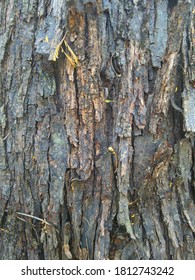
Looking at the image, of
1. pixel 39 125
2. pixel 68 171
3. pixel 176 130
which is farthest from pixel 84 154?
pixel 176 130

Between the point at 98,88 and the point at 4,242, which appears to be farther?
the point at 4,242

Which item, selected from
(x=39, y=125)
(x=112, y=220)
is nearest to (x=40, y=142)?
(x=39, y=125)

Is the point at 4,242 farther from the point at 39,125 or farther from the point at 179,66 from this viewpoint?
the point at 179,66
